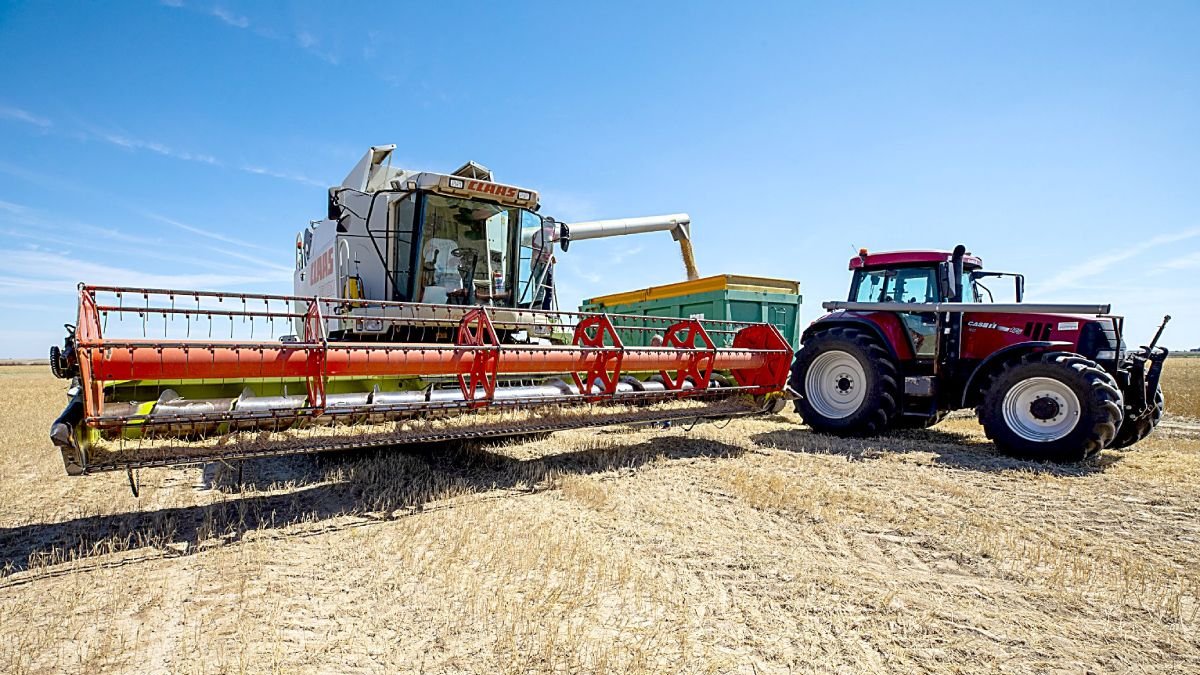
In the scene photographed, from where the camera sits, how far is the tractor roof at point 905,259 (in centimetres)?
598

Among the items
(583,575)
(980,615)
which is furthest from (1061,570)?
(583,575)

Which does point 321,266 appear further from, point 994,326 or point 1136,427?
point 1136,427

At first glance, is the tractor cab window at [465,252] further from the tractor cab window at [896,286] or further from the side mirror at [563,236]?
the tractor cab window at [896,286]

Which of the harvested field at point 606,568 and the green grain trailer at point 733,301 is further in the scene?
the green grain trailer at point 733,301

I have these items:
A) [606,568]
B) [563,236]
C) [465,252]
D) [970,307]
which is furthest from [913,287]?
[606,568]

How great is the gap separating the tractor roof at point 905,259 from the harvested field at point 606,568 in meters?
2.21

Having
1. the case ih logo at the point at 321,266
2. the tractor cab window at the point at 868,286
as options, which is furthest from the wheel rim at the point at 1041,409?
the case ih logo at the point at 321,266

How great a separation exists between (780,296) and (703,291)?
116cm

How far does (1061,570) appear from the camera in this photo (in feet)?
8.26

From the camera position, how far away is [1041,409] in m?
4.80

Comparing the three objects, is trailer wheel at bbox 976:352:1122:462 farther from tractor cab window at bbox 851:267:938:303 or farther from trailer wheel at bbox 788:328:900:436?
tractor cab window at bbox 851:267:938:303

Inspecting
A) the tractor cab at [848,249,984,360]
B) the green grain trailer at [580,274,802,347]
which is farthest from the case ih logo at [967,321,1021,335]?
the green grain trailer at [580,274,802,347]

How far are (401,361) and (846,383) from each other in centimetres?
449

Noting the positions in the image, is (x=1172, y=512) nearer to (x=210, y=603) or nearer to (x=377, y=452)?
(x=210, y=603)
